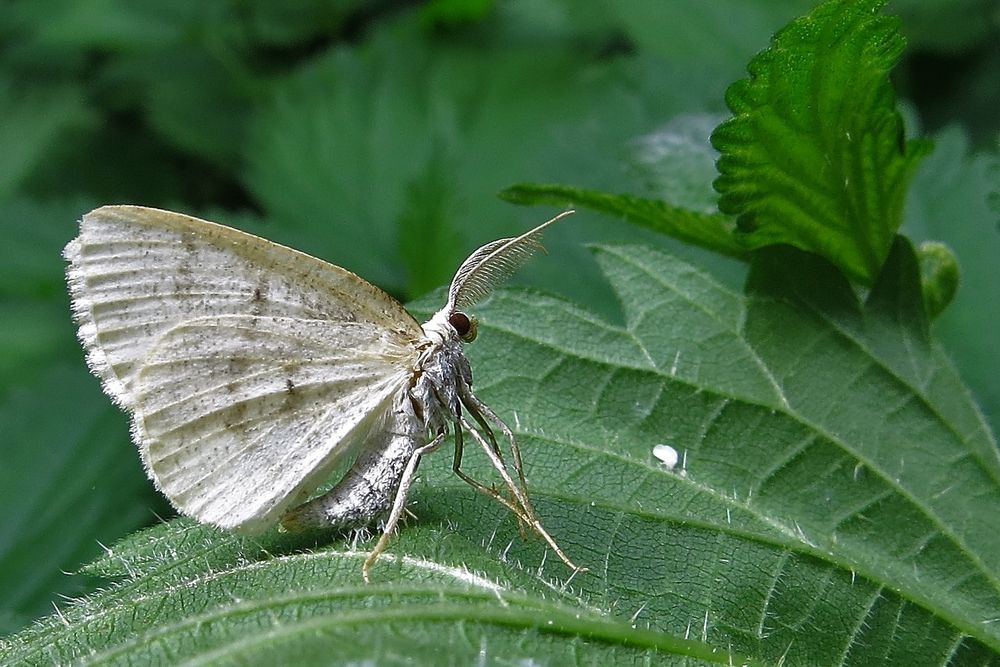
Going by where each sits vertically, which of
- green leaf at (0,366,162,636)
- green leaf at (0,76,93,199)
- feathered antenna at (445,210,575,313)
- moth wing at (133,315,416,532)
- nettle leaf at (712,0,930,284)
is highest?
green leaf at (0,76,93,199)

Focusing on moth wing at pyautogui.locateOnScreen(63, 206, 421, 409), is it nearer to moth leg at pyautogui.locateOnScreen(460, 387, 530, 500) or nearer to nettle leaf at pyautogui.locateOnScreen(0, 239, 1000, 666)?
moth leg at pyautogui.locateOnScreen(460, 387, 530, 500)

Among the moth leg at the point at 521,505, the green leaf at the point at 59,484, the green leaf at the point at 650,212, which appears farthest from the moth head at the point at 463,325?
the green leaf at the point at 59,484

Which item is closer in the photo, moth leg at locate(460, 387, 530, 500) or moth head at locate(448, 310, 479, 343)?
moth leg at locate(460, 387, 530, 500)

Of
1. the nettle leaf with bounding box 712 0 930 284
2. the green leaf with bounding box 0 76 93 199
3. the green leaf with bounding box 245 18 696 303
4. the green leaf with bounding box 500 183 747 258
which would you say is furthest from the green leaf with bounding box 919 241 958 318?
the green leaf with bounding box 0 76 93 199

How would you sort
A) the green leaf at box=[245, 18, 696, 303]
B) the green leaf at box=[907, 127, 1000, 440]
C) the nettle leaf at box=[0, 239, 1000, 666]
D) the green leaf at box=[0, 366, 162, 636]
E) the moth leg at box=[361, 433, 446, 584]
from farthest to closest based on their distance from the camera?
the green leaf at box=[245, 18, 696, 303] → the green leaf at box=[0, 366, 162, 636] → the green leaf at box=[907, 127, 1000, 440] → the moth leg at box=[361, 433, 446, 584] → the nettle leaf at box=[0, 239, 1000, 666]

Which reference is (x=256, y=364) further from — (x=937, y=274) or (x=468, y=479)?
(x=937, y=274)

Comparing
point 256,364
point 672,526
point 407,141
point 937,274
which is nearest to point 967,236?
point 937,274

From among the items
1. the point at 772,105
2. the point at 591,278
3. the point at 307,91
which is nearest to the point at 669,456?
the point at 772,105
